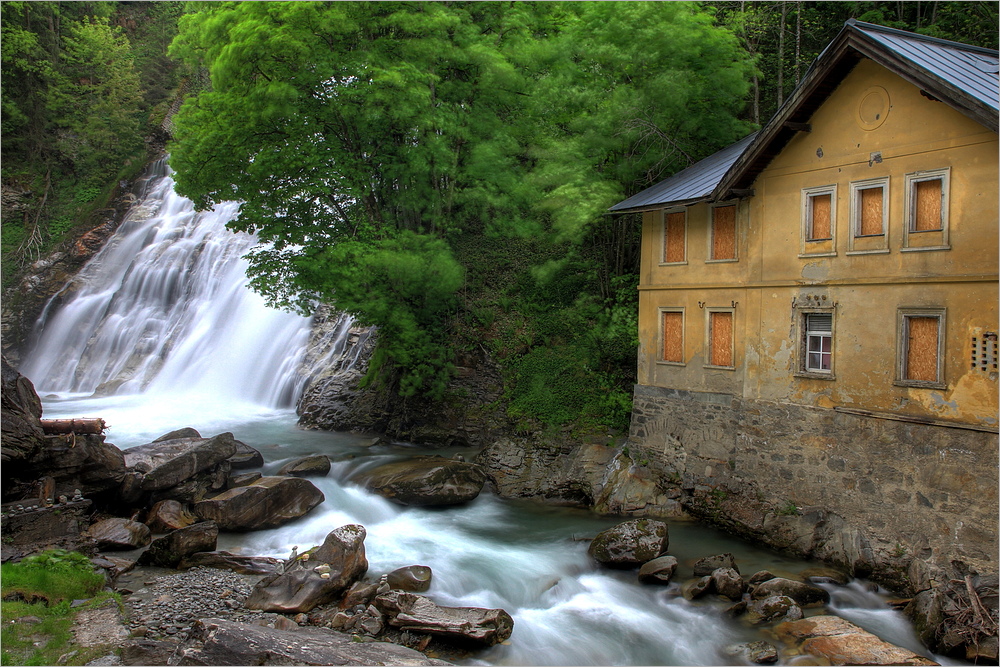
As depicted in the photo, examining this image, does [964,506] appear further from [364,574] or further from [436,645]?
[364,574]

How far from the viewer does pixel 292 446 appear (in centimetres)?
1948

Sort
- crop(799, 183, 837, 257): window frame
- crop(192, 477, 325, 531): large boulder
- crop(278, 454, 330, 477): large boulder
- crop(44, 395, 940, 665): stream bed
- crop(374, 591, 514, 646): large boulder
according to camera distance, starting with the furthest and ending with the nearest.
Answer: crop(278, 454, 330, 477): large boulder, crop(192, 477, 325, 531): large boulder, crop(799, 183, 837, 257): window frame, crop(44, 395, 940, 665): stream bed, crop(374, 591, 514, 646): large boulder

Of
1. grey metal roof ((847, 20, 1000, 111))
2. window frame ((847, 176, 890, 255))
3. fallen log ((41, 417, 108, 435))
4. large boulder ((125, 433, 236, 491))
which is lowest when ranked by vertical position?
large boulder ((125, 433, 236, 491))

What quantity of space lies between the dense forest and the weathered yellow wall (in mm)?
3453

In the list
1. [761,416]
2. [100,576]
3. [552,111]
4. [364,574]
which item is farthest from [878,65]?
[100,576]

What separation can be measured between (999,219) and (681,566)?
782 centimetres

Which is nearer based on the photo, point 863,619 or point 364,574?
point 863,619

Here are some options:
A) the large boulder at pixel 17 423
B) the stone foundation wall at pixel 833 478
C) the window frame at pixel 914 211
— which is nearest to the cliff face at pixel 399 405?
the stone foundation wall at pixel 833 478

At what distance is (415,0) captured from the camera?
60.1 feet

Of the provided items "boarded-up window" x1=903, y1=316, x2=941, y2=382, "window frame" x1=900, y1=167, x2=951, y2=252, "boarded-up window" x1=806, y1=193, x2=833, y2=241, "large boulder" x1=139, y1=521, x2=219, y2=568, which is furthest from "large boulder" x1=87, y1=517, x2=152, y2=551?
"window frame" x1=900, y1=167, x2=951, y2=252

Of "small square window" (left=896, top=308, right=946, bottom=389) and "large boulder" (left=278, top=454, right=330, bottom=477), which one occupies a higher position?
"small square window" (left=896, top=308, right=946, bottom=389)

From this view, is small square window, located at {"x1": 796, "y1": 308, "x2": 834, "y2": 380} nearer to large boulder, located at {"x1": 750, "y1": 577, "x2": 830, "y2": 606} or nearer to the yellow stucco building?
the yellow stucco building

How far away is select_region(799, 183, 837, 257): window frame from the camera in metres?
13.2

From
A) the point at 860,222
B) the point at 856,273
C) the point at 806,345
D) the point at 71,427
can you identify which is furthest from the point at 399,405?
the point at 860,222
